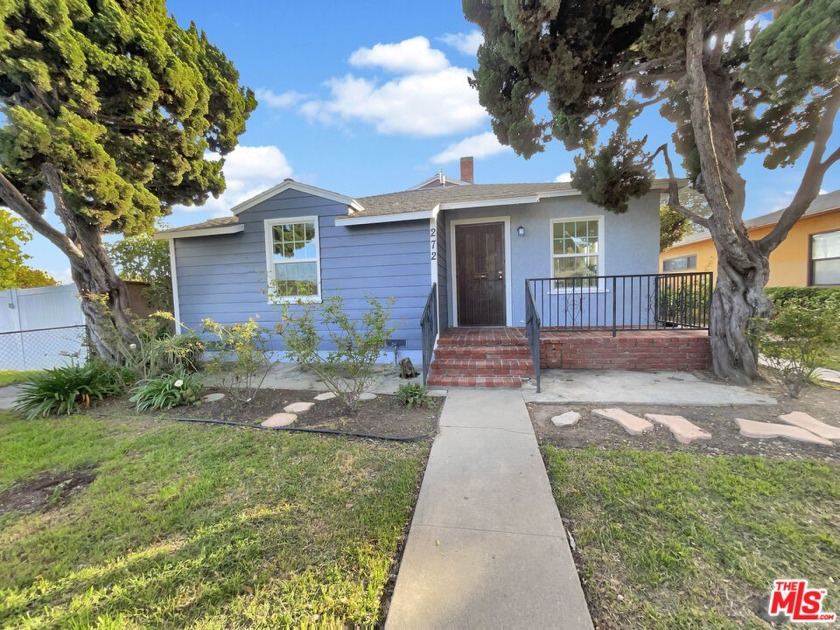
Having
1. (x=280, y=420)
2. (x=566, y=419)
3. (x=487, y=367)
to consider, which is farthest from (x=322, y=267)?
(x=566, y=419)

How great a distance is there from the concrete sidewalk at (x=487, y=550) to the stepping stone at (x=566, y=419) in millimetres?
538

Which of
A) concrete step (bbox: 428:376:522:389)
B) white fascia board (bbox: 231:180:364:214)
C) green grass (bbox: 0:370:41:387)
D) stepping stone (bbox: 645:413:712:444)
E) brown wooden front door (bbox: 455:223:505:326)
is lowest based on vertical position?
green grass (bbox: 0:370:41:387)

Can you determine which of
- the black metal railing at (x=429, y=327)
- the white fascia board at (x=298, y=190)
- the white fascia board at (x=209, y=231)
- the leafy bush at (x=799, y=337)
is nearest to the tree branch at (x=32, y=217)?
the white fascia board at (x=209, y=231)

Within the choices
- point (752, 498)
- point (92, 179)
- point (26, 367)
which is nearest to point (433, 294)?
point (752, 498)

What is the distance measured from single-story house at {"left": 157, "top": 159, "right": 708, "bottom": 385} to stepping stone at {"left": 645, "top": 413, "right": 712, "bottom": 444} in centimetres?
240

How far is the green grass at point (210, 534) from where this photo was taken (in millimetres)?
1524

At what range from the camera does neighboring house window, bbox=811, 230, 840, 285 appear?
357 inches

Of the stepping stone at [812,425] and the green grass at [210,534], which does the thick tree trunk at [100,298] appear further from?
the stepping stone at [812,425]

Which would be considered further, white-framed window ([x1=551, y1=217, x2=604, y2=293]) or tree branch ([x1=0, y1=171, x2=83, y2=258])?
white-framed window ([x1=551, y1=217, x2=604, y2=293])

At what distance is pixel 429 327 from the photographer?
516 cm

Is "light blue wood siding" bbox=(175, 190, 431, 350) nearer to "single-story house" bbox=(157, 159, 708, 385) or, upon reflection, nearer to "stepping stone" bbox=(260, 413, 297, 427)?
"single-story house" bbox=(157, 159, 708, 385)

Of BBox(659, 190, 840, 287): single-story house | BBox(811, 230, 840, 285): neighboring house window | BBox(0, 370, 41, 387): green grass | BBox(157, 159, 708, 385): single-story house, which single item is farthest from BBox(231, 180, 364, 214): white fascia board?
BBox(811, 230, 840, 285): neighboring house window

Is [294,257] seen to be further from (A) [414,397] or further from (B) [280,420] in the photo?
(A) [414,397]

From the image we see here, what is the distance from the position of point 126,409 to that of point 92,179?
10.4 ft
